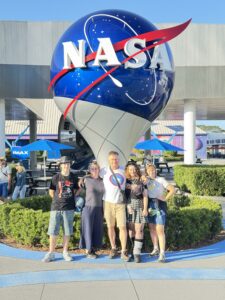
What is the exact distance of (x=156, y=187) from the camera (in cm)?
684

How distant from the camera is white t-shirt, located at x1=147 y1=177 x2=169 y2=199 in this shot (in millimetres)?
6805

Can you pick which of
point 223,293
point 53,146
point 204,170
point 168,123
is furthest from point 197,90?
point 168,123

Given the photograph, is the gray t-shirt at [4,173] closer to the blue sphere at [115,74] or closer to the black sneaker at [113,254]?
the blue sphere at [115,74]

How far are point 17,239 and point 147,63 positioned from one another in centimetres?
459

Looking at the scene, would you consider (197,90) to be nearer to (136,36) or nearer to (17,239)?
(136,36)

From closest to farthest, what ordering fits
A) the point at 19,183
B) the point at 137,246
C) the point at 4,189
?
the point at 137,246, the point at 4,189, the point at 19,183

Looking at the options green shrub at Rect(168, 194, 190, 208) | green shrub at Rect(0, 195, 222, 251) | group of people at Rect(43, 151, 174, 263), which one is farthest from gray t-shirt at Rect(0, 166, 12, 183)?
group of people at Rect(43, 151, 174, 263)

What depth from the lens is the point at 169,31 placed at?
9930 millimetres

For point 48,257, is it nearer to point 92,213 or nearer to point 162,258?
point 92,213

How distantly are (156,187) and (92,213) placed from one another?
109cm

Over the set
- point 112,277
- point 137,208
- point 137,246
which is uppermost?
point 137,208

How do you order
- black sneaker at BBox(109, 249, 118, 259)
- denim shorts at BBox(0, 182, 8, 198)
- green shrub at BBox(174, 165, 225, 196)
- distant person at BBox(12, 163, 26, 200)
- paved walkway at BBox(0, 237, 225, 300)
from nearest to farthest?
paved walkway at BBox(0, 237, 225, 300) < black sneaker at BBox(109, 249, 118, 259) < denim shorts at BBox(0, 182, 8, 198) < distant person at BBox(12, 163, 26, 200) < green shrub at BBox(174, 165, 225, 196)

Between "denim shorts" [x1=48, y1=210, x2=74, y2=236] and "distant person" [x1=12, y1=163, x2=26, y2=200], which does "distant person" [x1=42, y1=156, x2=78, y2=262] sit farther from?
"distant person" [x1=12, y1=163, x2=26, y2=200]

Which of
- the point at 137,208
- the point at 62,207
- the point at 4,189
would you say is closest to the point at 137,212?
the point at 137,208
